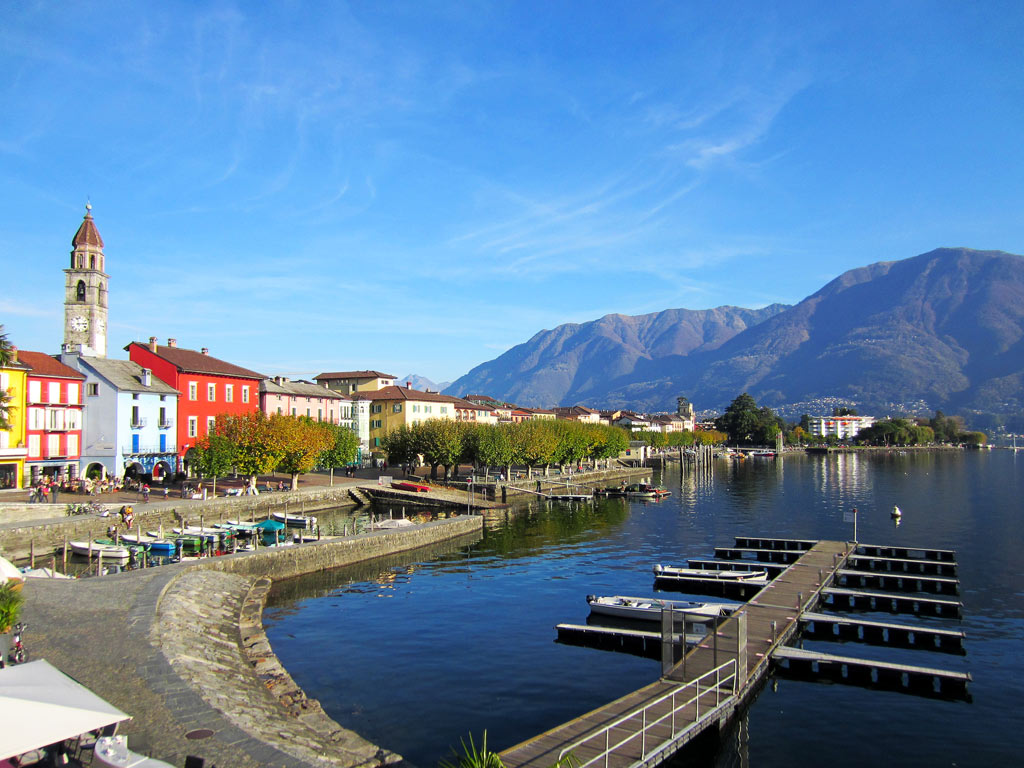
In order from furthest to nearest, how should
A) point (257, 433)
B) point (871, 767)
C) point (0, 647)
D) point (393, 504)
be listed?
1. point (393, 504)
2. point (257, 433)
3. point (871, 767)
4. point (0, 647)

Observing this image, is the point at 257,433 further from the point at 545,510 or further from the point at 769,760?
the point at 769,760

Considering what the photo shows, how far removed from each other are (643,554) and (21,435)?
5258 centimetres

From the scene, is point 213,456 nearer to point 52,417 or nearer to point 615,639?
point 52,417

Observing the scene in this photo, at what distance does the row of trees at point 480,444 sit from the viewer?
98.6m

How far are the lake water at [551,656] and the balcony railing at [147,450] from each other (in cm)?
3535

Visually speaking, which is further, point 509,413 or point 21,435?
point 509,413

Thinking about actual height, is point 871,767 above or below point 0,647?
below

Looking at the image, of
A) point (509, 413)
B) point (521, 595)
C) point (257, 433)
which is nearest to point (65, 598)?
point (521, 595)

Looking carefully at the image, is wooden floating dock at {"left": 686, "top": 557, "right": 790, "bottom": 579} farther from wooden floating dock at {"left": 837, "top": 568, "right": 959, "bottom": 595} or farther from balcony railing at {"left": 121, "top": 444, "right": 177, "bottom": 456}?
balcony railing at {"left": 121, "top": 444, "right": 177, "bottom": 456}

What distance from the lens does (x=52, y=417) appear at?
64000mm

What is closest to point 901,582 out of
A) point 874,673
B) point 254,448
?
point 874,673

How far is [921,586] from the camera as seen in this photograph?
142 feet

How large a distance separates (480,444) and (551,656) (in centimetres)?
7043

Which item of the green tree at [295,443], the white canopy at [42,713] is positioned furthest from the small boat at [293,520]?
the white canopy at [42,713]
